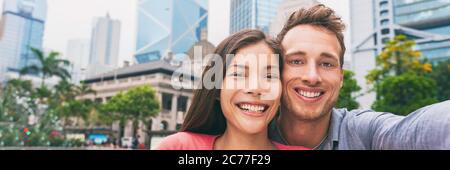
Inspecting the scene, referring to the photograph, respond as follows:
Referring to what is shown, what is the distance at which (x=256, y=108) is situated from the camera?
3.59 ft

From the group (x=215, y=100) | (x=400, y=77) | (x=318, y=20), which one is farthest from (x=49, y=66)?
(x=318, y=20)

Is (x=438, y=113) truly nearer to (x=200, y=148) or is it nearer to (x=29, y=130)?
(x=200, y=148)

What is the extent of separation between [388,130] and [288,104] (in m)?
0.33

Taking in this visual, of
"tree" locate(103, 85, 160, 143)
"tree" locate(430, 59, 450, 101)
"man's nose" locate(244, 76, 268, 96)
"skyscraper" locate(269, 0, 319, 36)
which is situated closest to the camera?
"man's nose" locate(244, 76, 268, 96)

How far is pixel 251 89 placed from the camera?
1084 mm

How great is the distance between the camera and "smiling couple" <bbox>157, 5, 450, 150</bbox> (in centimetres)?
109

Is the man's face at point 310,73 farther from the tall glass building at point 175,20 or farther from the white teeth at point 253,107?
the tall glass building at point 175,20

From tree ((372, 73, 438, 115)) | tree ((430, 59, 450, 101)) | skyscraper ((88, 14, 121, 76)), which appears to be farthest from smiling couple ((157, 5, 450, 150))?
tree ((430, 59, 450, 101))

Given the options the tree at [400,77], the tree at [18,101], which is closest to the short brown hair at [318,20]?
the tree at [400,77]

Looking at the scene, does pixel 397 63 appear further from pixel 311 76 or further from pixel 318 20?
pixel 311 76

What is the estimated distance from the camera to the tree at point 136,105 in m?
14.5

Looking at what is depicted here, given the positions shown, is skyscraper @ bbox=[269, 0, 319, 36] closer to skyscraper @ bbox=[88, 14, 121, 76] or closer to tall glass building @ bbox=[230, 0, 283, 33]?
tall glass building @ bbox=[230, 0, 283, 33]
